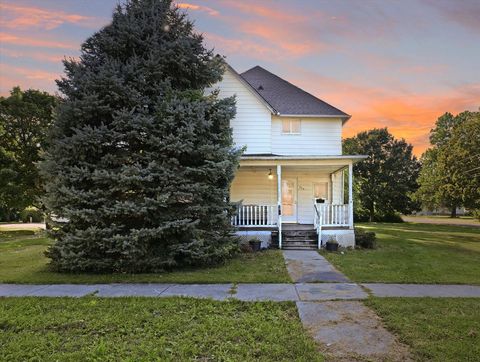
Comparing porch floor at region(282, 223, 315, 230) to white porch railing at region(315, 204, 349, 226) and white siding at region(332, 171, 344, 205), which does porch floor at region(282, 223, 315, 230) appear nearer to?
white porch railing at region(315, 204, 349, 226)

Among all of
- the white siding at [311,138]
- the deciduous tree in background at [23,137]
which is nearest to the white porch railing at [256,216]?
the white siding at [311,138]

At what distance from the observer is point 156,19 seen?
31.6ft

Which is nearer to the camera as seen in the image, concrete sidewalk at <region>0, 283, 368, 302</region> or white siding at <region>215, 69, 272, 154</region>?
concrete sidewalk at <region>0, 283, 368, 302</region>

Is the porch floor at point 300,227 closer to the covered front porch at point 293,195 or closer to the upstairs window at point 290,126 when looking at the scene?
the covered front porch at point 293,195

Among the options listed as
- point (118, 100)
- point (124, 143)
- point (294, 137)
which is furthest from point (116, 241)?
point (294, 137)

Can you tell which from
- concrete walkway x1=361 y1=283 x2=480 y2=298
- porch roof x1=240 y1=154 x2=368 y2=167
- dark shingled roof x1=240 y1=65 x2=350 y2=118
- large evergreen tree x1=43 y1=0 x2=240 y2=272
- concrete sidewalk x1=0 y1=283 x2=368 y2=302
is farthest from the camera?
dark shingled roof x1=240 y1=65 x2=350 y2=118

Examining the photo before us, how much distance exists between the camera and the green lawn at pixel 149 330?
154 inches

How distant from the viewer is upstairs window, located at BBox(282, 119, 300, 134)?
53.0 ft

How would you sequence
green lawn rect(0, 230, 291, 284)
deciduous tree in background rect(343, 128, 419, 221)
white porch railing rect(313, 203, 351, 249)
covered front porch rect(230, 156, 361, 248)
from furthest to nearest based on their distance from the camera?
deciduous tree in background rect(343, 128, 419, 221) → white porch railing rect(313, 203, 351, 249) → covered front porch rect(230, 156, 361, 248) → green lawn rect(0, 230, 291, 284)

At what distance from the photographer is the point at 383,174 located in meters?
Result: 47.7

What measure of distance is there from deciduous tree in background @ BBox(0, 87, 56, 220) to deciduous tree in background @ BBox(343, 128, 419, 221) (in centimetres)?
3573

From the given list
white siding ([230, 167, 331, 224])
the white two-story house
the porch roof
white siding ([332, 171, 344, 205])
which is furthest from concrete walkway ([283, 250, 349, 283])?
white siding ([332, 171, 344, 205])

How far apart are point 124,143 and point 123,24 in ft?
10.7

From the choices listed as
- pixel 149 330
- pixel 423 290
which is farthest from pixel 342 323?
pixel 423 290
